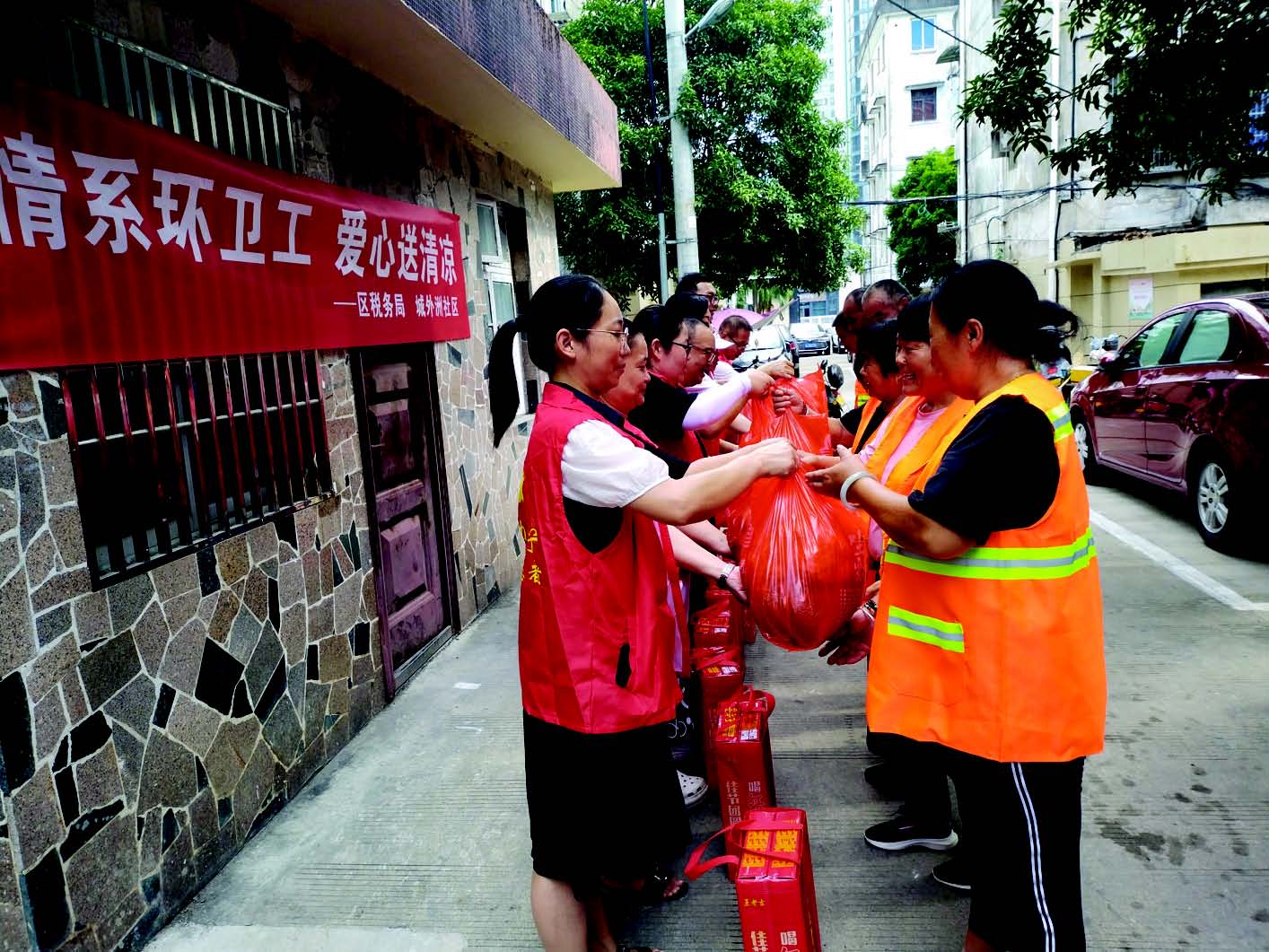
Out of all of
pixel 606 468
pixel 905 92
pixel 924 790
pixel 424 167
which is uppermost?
pixel 905 92

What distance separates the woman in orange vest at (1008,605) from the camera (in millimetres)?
1693

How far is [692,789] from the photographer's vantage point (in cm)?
303

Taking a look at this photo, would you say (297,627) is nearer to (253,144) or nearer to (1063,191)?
(253,144)

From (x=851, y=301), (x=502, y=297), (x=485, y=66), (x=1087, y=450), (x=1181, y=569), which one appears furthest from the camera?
(x=1087, y=450)

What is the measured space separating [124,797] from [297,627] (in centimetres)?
96

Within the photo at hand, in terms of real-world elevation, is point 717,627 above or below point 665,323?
below

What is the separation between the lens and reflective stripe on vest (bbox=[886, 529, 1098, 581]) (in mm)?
1724

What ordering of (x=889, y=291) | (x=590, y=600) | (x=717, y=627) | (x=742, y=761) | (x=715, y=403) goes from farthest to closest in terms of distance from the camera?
1. (x=889, y=291)
2. (x=717, y=627)
3. (x=715, y=403)
4. (x=742, y=761)
5. (x=590, y=600)

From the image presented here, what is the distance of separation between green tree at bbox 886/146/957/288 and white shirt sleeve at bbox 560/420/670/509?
1000 inches

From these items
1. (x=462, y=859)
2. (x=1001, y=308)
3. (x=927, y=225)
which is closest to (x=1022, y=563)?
(x=1001, y=308)

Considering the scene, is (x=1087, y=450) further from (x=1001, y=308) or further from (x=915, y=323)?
(x=1001, y=308)

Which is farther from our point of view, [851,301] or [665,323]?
[851,301]

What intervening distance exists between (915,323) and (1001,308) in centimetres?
61

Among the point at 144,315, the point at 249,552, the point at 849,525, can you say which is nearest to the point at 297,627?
the point at 249,552
